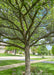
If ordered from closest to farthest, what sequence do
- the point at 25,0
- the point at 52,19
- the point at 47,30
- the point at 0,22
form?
1. the point at 25,0
2. the point at 0,22
3. the point at 52,19
4. the point at 47,30

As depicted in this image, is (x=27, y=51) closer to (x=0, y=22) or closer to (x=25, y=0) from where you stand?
(x=0, y=22)

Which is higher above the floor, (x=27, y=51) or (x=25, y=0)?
(x=25, y=0)

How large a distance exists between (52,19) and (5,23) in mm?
3715

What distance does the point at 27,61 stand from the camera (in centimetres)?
611

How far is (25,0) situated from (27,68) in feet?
14.6

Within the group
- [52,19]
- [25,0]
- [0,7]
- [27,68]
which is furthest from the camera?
[52,19]

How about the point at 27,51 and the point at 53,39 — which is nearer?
the point at 27,51

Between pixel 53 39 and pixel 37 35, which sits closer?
pixel 37 35

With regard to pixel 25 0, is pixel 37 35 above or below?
below

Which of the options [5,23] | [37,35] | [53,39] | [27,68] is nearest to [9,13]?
[5,23]

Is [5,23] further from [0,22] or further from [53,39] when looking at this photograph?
[53,39]

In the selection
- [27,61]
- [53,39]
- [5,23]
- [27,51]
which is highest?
[5,23]

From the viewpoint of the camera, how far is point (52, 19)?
6.88 meters

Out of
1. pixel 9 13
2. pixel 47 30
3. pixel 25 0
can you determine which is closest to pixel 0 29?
pixel 9 13
